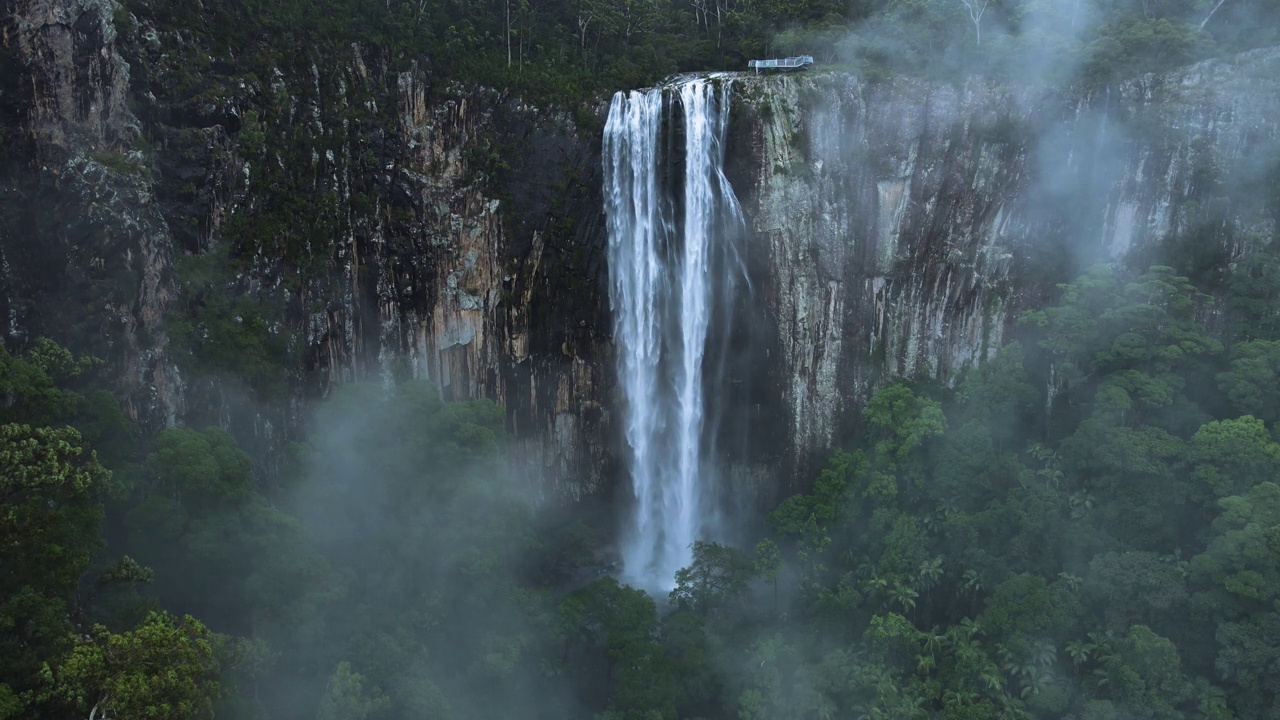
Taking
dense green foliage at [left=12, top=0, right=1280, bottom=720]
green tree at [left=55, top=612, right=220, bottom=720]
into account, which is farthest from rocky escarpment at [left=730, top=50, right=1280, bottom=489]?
green tree at [left=55, top=612, right=220, bottom=720]

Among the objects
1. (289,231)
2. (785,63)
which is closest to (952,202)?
(785,63)

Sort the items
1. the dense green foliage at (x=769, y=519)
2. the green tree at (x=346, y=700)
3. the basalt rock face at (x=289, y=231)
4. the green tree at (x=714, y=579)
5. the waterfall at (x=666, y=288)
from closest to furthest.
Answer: the dense green foliage at (x=769, y=519) → the green tree at (x=346, y=700) → the basalt rock face at (x=289, y=231) → the green tree at (x=714, y=579) → the waterfall at (x=666, y=288)

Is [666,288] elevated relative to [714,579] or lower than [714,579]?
elevated

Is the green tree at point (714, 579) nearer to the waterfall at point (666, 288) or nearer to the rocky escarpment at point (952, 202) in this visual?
the waterfall at point (666, 288)

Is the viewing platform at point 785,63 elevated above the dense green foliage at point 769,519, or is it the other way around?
the viewing platform at point 785,63

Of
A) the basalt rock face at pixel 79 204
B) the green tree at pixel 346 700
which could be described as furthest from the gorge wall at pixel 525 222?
the green tree at pixel 346 700

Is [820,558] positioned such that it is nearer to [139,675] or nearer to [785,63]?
[785,63]

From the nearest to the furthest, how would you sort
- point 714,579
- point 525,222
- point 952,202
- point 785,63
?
1. point 714,579
2. point 952,202
3. point 525,222
4. point 785,63
